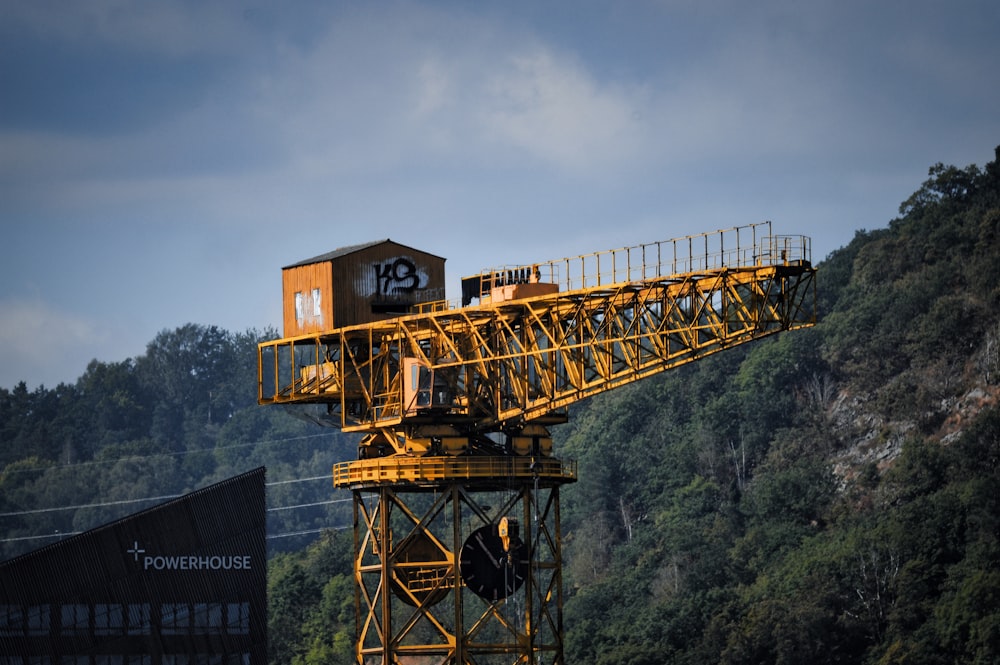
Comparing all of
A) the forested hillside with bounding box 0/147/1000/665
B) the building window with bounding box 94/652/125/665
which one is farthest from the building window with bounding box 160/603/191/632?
the forested hillside with bounding box 0/147/1000/665

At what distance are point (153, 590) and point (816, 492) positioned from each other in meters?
70.2

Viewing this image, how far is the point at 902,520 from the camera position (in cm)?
13912

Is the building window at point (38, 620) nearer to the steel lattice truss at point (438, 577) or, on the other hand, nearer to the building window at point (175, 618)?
the building window at point (175, 618)

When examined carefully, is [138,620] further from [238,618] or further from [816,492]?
[816,492]

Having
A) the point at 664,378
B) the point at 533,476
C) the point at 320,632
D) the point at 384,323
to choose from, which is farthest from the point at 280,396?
the point at 664,378

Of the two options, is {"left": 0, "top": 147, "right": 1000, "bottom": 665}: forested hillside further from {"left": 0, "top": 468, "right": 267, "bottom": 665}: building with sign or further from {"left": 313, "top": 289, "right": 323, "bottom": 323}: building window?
{"left": 313, "top": 289, "right": 323, "bottom": 323}: building window

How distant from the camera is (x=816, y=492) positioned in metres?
156

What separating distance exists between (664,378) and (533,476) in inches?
3648

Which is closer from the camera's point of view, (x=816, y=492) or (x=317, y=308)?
(x=317, y=308)

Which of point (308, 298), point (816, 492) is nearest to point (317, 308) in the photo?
point (308, 298)

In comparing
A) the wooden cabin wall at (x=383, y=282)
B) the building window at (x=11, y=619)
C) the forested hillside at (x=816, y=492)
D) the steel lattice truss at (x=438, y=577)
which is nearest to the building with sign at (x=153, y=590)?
the building window at (x=11, y=619)

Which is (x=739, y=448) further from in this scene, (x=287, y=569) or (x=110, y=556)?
(x=110, y=556)

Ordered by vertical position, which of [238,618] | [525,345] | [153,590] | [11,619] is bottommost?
[238,618]

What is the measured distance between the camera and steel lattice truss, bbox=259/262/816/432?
278 ft
